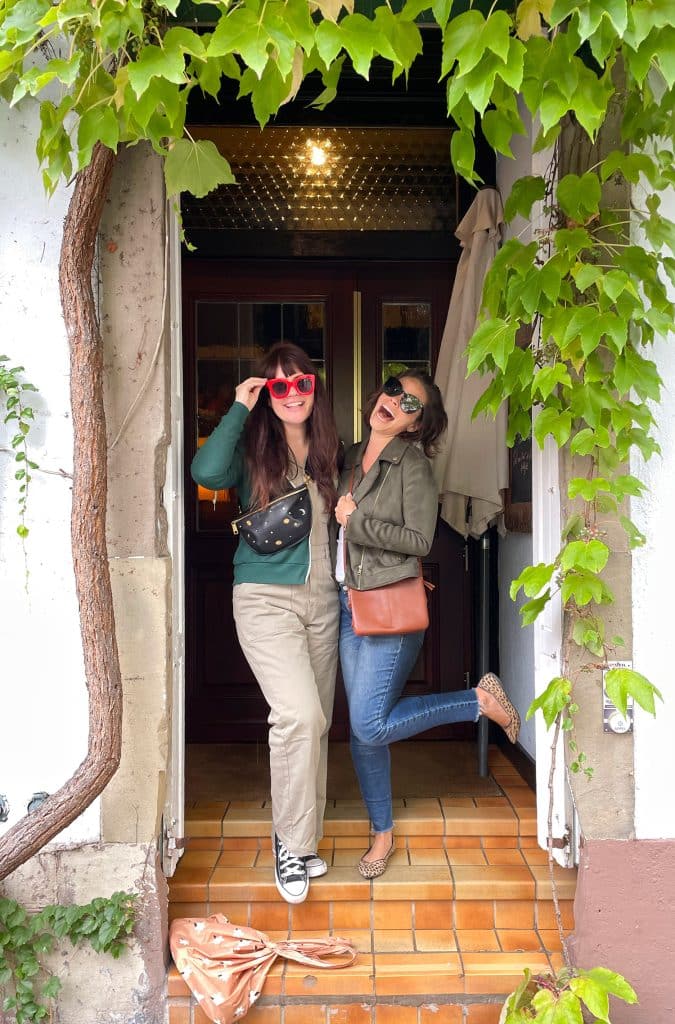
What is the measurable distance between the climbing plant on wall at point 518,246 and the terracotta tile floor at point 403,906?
699mm

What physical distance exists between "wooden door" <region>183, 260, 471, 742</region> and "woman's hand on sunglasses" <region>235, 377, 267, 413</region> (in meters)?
1.47

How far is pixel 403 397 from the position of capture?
131 inches

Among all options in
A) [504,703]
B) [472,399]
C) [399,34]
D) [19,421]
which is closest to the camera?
[399,34]

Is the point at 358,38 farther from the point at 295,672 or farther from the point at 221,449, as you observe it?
the point at 295,672

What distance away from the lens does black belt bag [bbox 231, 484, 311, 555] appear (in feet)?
10.6

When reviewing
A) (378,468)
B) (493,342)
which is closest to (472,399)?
(378,468)

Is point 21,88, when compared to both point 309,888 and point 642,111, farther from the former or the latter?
point 309,888

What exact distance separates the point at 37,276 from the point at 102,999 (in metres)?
2.34

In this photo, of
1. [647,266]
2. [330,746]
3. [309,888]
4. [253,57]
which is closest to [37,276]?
[253,57]

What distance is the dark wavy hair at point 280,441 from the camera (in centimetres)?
331

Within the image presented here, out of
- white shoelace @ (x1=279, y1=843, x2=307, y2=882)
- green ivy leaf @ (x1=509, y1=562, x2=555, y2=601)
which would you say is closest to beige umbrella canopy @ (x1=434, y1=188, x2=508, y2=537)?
green ivy leaf @ (x1=509, y1=562, x2=555, y2=601)

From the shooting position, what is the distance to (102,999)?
9.80ft

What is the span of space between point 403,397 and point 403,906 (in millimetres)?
1786

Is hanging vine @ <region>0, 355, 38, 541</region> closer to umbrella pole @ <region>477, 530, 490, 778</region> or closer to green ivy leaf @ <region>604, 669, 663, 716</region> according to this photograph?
green ivy leaf @ <region>604, 669, 663, 716</region>
